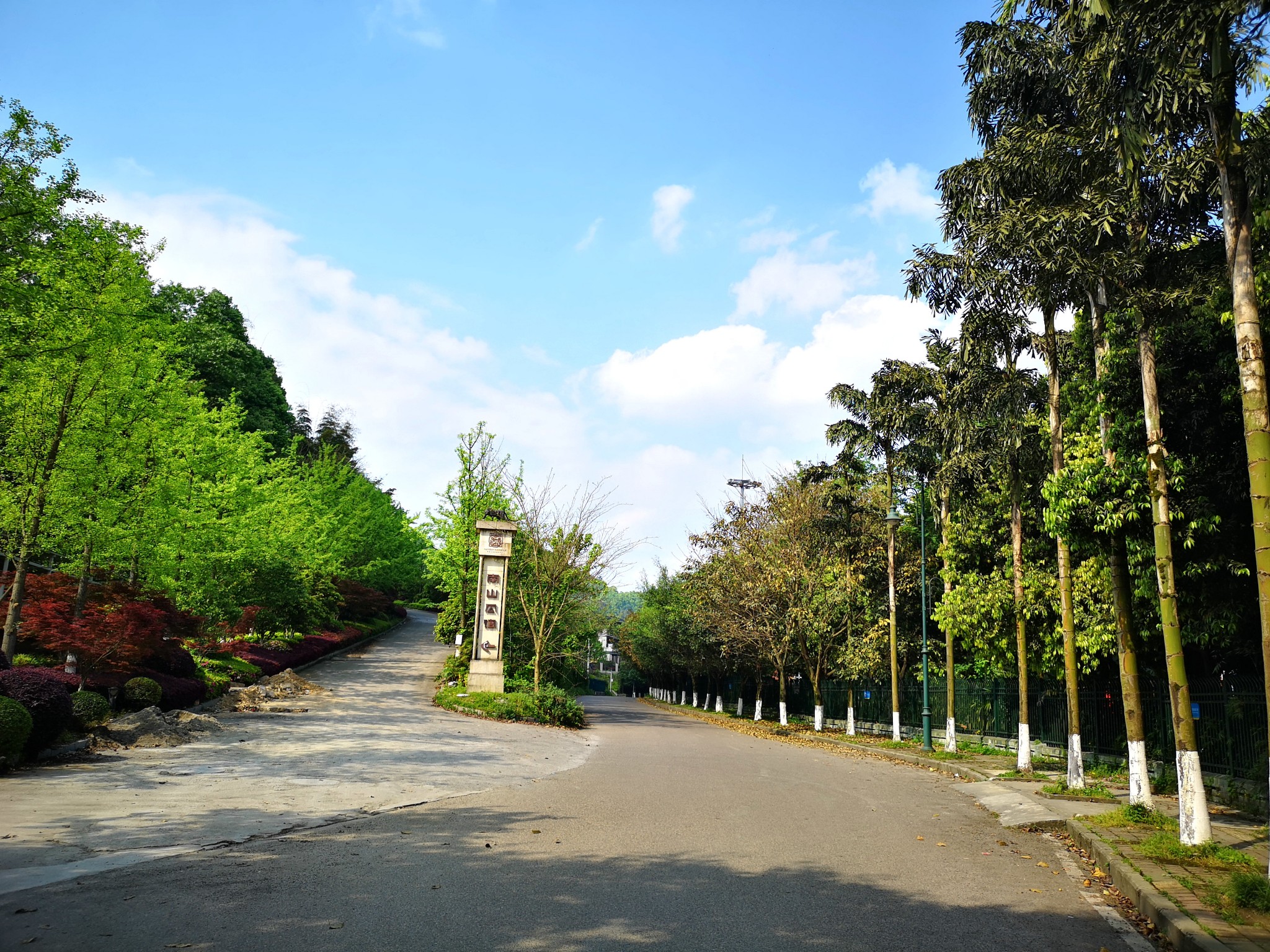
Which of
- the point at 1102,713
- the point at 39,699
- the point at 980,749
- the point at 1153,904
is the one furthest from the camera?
the point at 980,749

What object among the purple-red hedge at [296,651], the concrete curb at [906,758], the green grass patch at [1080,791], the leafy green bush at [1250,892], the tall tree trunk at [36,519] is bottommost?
the concrete curb at [906,758]

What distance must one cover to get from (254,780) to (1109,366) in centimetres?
1433

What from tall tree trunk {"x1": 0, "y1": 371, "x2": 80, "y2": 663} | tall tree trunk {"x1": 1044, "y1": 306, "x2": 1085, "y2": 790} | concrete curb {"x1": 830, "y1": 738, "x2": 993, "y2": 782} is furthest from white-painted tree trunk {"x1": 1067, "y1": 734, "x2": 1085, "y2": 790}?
tall tree trunk {"x1": 0, "y1": 371, "x2": 80, "y2": 663}

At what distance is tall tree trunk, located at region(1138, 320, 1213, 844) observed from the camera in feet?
29.6

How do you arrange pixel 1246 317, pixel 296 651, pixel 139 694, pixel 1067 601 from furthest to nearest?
pixel 296 651 → pixel 139 694 → pixel 1067 601 → pixel 1246 317

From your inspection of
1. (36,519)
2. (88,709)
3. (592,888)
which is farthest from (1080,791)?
(36,519)

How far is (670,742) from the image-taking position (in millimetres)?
24641

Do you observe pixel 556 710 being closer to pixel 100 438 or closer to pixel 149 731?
pixel 149 731

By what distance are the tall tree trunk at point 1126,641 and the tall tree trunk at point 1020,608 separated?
19.0ft

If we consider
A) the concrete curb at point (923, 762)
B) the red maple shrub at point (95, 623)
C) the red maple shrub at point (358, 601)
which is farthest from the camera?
the red maple shrub at point (358, 601)

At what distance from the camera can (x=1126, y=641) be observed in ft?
40.8

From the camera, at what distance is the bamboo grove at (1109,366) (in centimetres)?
886

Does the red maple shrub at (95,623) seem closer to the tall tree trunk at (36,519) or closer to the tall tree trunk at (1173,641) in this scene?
the tall tree trunk at (36,519)

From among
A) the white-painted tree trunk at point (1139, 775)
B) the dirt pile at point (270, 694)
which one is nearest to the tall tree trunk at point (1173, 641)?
the white-painted tree trunk at point (1139, 775)
